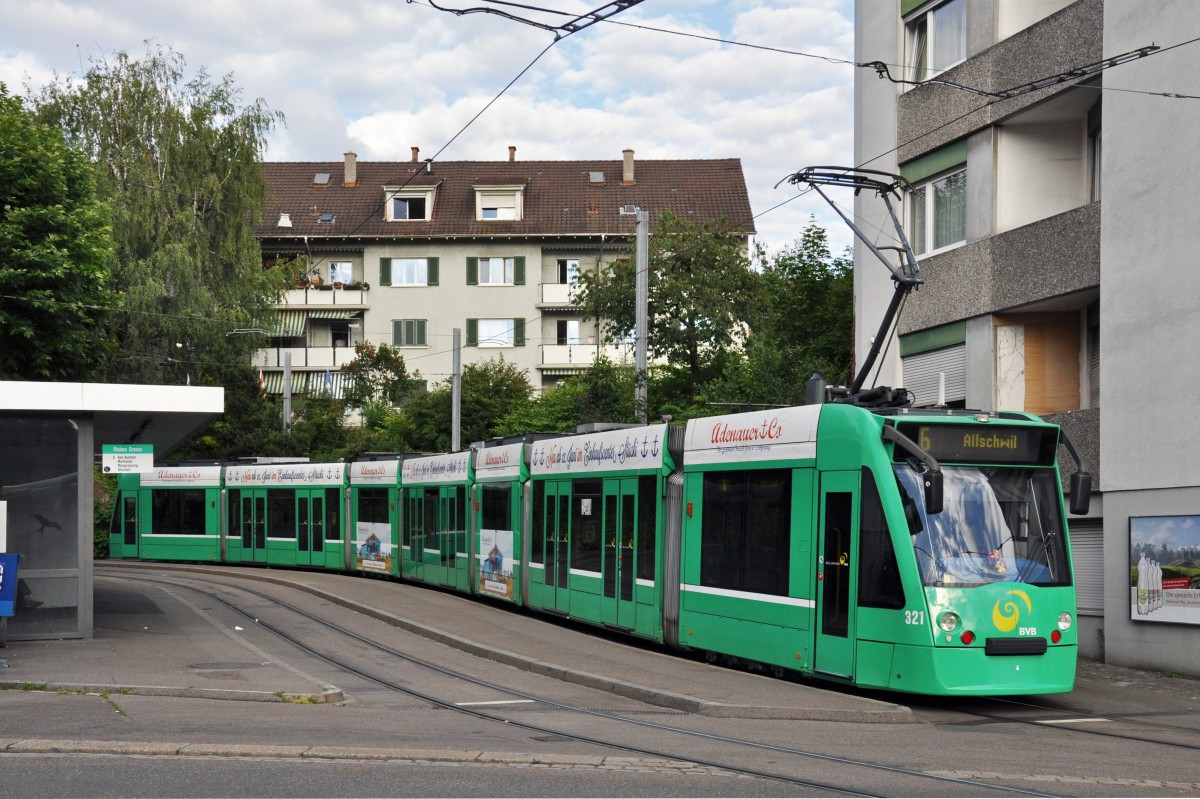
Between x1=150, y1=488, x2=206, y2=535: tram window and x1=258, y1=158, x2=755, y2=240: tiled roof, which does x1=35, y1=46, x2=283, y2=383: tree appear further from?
x1=258, y1=158, x2=755, y2=240: tiled roof

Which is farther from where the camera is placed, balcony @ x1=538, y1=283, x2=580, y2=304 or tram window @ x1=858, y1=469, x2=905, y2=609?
balcony @ x1=538, y1=283, x2=580, y2=304

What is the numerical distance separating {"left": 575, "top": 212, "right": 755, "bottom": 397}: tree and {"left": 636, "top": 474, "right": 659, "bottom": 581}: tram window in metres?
25.8

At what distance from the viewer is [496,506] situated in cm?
2461

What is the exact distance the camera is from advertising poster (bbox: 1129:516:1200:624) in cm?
1662

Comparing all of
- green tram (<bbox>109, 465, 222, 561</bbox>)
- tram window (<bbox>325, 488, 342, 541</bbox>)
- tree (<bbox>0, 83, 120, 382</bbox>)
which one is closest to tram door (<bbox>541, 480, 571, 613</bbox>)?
tram window (<bbox>325, 488, 342, 541</bbox>)

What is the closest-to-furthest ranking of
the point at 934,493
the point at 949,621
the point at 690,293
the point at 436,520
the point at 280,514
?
the point at 934,493 → the point at 949,621 → the point at 436,520 → the point at 280,514 → the point at 690,293

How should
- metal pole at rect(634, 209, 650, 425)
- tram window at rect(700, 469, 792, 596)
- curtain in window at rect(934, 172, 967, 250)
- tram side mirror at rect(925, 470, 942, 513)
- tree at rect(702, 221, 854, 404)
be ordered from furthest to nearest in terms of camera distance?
1. tree at rect(702, 221, 854, 404)
2. metal pole at rect(634, 209, 650, 425)
3. curtain in window at rect(934, 172, 967, 250)
4. tram window at rect(700, 469, 792, 596)
5. tram side mirror at rect(925, 470, 942, 513)

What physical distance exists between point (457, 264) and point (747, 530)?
160ft

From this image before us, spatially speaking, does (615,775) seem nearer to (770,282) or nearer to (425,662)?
(425,662)

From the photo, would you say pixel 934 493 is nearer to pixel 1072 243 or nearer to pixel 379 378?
pixel 1072 243

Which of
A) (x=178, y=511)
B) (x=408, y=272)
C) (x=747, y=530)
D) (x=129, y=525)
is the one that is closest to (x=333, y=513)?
(x=178, y=511)

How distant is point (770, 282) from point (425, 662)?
1151 inches

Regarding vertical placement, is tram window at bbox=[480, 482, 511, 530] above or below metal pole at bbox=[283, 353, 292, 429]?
below

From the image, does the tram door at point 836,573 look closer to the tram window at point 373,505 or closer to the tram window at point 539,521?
the tram window at point 539,521
